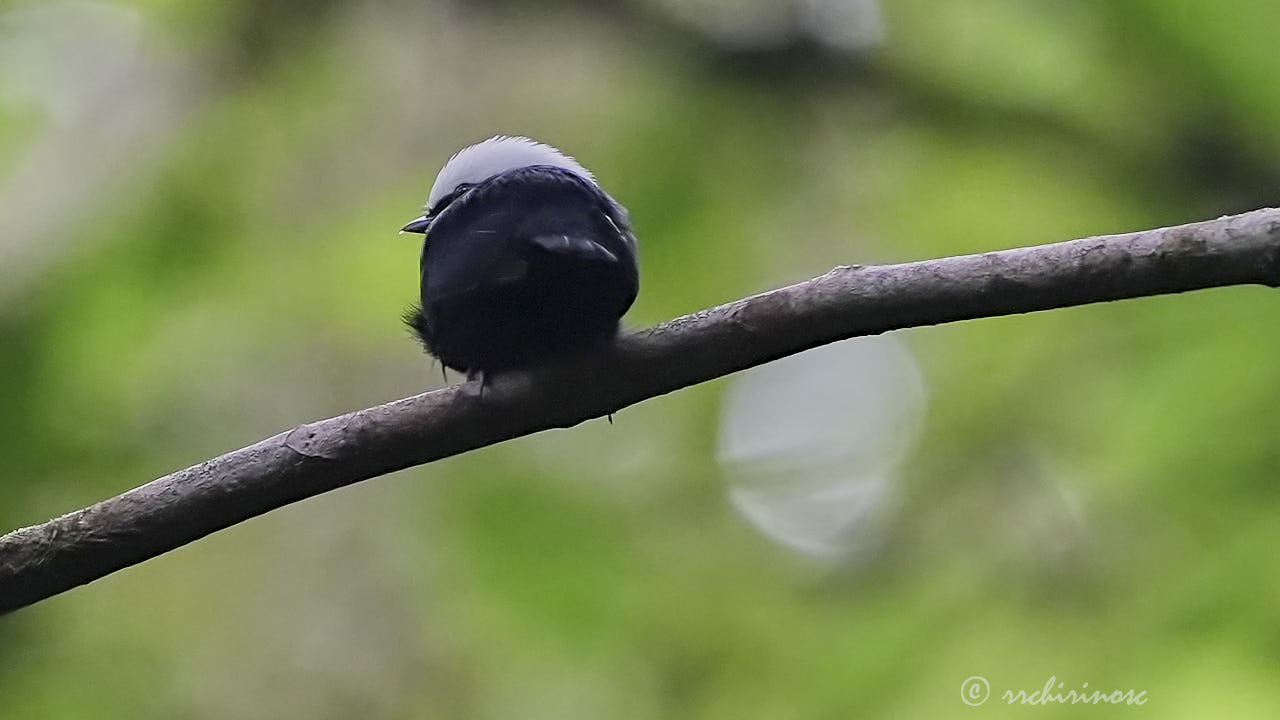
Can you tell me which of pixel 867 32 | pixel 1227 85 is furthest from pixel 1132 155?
pixel 867 32

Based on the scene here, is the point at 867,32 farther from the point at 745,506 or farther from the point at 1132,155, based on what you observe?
the point at 745,506

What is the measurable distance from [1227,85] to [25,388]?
2.68 meters

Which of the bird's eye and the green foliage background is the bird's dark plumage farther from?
the green foliage background

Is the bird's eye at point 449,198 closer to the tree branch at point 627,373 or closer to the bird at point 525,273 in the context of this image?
the bird at point 525,273

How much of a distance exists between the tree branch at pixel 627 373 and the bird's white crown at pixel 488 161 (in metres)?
0.68

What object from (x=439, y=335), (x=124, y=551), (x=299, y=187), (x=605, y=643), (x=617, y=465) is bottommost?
(x=605, y=643)

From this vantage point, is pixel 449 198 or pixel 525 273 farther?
pixel 449 198

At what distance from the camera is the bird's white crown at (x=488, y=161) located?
2.36 m

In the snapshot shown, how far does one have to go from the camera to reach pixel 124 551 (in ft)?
5.60

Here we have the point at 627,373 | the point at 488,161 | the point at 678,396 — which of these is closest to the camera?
the point at 627,373

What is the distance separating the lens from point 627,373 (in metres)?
1.71

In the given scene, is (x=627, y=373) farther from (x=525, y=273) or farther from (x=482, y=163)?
(x=482, y=163)

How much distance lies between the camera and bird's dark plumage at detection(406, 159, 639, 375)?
1.78 m

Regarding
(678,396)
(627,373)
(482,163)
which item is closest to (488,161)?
(482,163)
